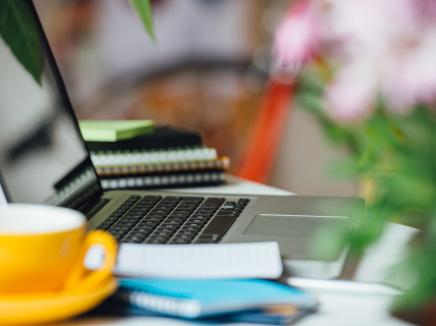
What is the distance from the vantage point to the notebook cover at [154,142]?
3.88ft

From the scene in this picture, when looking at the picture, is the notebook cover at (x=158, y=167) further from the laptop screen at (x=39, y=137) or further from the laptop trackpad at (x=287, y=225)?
the laptop trackpad at (x=287, y=225)

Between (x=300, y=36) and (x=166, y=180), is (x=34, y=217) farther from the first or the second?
(x=166, y=180)

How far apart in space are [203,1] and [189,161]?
6.39ft

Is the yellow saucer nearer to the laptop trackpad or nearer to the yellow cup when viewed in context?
the yellow cup

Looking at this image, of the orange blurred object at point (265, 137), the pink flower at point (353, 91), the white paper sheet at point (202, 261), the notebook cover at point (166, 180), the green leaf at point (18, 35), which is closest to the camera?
the pink flower at point (353, 91)


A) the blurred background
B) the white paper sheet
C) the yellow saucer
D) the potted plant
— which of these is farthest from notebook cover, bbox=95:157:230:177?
the blurred background

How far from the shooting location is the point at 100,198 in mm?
999

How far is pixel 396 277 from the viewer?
0.32m

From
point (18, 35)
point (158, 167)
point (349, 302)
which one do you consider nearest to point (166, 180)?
point (158, 167)

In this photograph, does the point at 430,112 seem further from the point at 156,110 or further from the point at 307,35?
the point at 156,110

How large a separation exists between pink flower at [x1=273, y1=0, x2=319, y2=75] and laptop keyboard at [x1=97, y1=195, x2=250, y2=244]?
51 centimetres

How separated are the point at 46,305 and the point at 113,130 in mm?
618

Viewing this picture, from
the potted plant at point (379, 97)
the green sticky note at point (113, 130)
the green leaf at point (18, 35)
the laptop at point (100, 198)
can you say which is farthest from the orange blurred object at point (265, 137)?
the potted plant at point (379, 97)

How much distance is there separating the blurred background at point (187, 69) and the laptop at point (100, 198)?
1.85m
